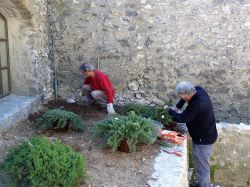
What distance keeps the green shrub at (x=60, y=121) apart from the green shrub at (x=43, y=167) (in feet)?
4.33

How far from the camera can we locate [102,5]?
603cm

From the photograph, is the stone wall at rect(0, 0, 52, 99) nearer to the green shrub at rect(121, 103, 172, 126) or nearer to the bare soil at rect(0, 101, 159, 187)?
the bare soil at rect(0, 101, 159, 187)

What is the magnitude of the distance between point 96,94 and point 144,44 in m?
1.35

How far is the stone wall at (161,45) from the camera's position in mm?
5820

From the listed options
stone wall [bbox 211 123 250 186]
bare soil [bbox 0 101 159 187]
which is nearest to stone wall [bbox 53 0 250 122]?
stone wall [bbox 211 123 250 186]

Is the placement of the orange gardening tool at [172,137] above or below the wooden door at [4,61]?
below

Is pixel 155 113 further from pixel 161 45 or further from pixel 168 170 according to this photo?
pixel 161 45

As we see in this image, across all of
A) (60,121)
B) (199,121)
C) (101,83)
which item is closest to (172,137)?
(199,121)

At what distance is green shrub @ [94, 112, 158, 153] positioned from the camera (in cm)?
385

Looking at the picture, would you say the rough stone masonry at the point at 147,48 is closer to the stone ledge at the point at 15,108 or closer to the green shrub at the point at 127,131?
the stone ledge at the point at 15,108

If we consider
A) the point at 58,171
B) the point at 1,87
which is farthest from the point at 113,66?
the point at 58,171

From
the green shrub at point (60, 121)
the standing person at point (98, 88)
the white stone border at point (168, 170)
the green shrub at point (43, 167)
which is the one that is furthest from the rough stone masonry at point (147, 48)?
the green shrub at point (43, 167)

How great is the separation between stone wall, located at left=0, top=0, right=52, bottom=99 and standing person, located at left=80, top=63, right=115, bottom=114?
875 mm

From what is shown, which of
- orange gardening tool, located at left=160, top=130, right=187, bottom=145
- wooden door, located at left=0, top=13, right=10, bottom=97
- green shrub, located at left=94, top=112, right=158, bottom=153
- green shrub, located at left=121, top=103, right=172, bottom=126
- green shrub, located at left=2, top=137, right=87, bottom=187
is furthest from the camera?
wooden door, located at left=0, top=13, right=10, bottom=97
